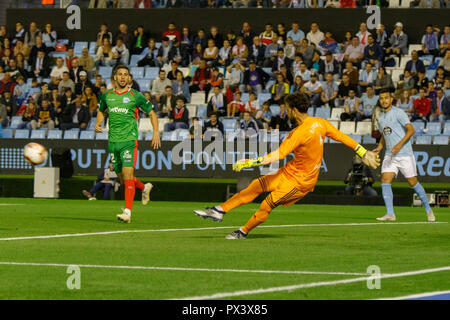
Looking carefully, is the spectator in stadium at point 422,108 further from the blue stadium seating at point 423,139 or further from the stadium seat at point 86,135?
the stadium seat at point 86,135

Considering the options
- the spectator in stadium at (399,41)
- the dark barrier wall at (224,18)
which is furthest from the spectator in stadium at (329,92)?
the dark barrier wall at (224,18)

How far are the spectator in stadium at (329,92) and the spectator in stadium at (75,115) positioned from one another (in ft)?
23.3

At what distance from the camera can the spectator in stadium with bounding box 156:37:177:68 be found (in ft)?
100

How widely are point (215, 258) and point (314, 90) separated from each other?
18299 millimetres

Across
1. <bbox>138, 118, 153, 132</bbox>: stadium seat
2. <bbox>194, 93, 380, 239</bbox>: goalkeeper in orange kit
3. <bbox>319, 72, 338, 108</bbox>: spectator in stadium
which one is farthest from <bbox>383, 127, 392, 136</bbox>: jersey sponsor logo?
<bbox>138, 118, 153, 132</bbox>: stadium seat

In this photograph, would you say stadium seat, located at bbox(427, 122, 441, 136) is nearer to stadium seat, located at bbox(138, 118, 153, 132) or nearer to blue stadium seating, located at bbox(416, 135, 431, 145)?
blue stadium seating, located at bbox(416, 135, 431, 145)

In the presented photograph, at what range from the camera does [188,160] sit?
25.3 m

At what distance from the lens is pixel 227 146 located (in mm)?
24438

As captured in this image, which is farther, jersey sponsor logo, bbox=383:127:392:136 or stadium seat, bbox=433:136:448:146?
stadium seat, bbox=433:136:448:146

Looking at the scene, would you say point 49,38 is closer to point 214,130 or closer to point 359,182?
point 214,130

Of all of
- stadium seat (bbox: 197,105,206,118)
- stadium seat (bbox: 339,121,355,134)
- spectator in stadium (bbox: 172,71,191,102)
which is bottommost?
stadium seat (bbox: 339,121,355,134)

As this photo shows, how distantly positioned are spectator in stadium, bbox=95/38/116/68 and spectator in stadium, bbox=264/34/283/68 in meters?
5.52

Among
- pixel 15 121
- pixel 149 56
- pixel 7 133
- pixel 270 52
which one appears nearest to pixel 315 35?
pixel 270 52
